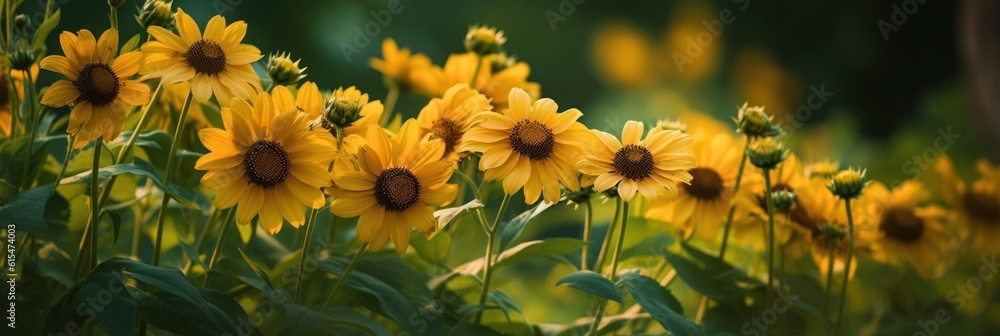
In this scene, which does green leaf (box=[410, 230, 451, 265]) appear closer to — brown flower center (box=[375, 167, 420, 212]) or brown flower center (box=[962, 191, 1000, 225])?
brown flower center (box=[375, 167, 420, 212])

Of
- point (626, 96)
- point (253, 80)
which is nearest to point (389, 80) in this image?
point (253, 80)

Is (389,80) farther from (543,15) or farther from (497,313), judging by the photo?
(543,15)

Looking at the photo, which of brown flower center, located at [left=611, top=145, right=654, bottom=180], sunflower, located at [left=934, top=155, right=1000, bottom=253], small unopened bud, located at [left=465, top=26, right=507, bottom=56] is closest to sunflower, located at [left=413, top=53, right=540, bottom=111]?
small unopened bud, located at [left=465, top=26, right=507, bottom=56]

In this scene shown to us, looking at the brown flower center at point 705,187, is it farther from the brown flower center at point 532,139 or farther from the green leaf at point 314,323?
the green leaf at point 314,323

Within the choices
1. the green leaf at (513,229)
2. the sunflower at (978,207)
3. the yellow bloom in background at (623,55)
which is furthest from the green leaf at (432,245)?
the yellow bloom in background at (623,55)

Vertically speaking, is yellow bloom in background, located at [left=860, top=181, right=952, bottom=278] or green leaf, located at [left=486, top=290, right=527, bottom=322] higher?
yellow bloom in background, located at [left=860, top=181, right=952, bottom=278]

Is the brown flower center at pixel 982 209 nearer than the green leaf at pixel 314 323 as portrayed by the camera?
No
